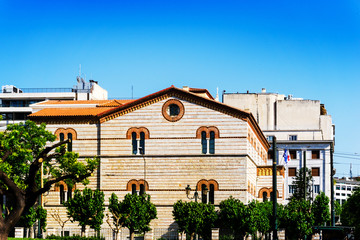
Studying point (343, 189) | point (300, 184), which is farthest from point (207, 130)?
point (343, 189)

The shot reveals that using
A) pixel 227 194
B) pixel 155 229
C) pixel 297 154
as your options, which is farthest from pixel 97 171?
pixel 297 154

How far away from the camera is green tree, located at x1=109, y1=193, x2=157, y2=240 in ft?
169

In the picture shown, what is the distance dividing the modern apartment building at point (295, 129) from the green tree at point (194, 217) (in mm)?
41270

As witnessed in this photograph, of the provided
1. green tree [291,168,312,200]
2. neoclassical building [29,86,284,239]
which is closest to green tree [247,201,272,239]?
neoclassical building [29,86,284,239]

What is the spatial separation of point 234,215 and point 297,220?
5.36 metres

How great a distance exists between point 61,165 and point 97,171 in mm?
3690

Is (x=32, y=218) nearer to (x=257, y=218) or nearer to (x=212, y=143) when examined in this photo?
(x=212, y=143)

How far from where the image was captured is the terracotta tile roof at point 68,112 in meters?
58.1

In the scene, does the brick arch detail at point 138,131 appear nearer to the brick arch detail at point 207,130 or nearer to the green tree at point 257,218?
the brick arch detail at point 207,130

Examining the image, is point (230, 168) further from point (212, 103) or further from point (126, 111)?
point (126, 111)

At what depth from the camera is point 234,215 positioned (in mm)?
51875

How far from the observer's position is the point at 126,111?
57.4 meters

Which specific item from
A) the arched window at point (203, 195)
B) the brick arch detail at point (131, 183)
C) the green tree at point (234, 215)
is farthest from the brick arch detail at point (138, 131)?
the green tree at point (234, 215)

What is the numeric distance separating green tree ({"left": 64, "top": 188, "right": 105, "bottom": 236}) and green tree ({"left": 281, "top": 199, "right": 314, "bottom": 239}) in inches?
554
